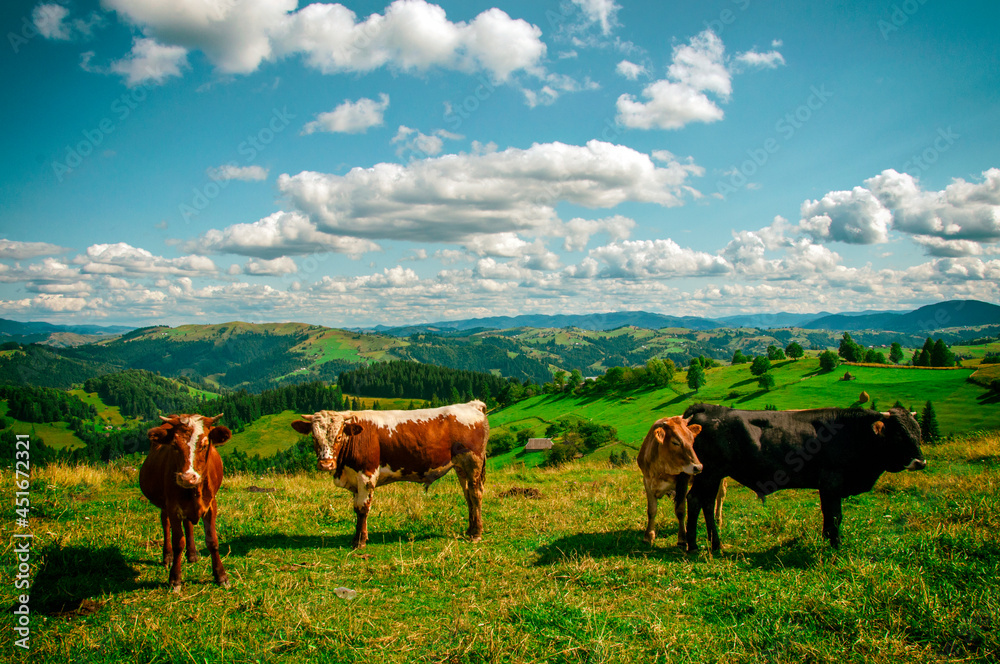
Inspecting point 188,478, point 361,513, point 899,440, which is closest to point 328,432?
point 361,513

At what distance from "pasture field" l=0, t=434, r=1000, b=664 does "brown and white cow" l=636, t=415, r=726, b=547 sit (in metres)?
0.74

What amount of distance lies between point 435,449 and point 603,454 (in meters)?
66.6

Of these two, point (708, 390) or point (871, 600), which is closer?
point (871, 600)

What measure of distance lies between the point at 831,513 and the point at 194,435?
1143 centimetres

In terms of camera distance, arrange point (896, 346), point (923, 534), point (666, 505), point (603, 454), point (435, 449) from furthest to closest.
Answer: point (896, 346) < point (603, 454) < point (666, 505) < point (435, 449) < point (923, 534)

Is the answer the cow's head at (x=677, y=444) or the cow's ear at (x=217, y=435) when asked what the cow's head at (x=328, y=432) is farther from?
the cow's head at (x=677, y=444)

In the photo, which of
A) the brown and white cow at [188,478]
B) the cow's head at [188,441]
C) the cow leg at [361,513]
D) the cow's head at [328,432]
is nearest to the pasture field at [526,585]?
the cow leg at [361,513]

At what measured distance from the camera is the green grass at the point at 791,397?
53.8 metres

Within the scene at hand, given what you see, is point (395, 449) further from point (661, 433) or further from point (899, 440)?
point (899, 440)

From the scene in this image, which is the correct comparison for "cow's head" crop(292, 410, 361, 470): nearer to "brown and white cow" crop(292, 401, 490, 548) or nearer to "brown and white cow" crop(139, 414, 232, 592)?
"brown and white cow" crop(292, 401, 490, 548)

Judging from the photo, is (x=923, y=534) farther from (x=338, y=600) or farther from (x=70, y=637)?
(x=70, y=637)

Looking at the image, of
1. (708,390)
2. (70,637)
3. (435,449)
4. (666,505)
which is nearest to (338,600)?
(70,637)

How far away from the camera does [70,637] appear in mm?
5602

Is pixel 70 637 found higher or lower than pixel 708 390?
higher
